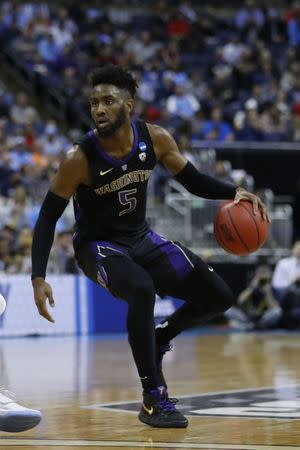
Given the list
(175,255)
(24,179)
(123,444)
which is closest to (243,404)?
(175,255)

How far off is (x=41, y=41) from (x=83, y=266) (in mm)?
14601

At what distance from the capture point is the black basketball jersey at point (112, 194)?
6.27m

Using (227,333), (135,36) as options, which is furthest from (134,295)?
(135,36)

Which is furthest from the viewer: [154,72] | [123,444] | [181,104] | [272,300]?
[154,72]

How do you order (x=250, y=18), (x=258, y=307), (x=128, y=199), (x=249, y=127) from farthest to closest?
(x=250, y=18)
(x=249, y=127)
(x=258, y=307)
(x=128, y=199)

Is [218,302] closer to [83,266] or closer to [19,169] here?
[83,266]

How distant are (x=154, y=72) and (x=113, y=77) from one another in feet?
48.6

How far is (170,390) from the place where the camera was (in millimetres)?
8008

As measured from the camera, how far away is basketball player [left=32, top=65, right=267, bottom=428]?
603 centimetres

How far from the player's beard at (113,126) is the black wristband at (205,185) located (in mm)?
636

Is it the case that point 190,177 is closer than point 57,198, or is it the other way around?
point 57,198

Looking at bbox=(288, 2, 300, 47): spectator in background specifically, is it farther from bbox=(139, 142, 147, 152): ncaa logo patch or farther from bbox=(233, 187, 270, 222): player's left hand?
bbox=(139, 142, 147, 152): ncaa logo patch

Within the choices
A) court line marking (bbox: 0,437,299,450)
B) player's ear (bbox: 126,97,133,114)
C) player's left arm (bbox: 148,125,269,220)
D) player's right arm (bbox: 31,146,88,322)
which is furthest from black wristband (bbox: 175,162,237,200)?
court line marking (bbox: 0,437,299,450)

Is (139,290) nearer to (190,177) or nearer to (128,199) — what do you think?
(128,199)
